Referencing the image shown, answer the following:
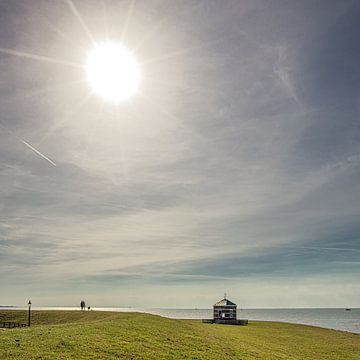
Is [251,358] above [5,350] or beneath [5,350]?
beneath

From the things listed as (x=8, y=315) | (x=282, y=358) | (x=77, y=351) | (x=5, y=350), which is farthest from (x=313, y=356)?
(x=8, y=315)

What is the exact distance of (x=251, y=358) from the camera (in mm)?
33281

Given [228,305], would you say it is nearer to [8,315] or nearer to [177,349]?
[8,315]

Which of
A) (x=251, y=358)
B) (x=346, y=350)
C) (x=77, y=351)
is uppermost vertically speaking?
(x=77, y=351)

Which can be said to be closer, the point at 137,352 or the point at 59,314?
the point at 137,352

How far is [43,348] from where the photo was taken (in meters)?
24.2

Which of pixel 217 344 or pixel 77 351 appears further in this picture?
pixel 217 344

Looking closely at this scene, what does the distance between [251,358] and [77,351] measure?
55.7 feet

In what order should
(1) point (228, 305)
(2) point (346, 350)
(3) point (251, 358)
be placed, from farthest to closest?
(1) point (228, 305) → (2) point (346, 350) → (3) point (251, 358)

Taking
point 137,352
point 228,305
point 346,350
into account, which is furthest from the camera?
point 228,305

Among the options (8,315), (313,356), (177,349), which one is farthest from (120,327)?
(8,315)

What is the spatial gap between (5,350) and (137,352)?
9.43m

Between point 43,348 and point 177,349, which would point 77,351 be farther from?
point 177,349

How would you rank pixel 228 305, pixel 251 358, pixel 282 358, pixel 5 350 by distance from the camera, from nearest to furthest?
pixel 5 350 < pixel 251 358 < pixel 282 358 < pixel 228 305
